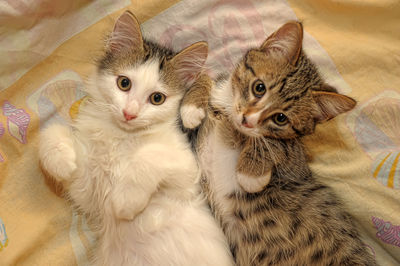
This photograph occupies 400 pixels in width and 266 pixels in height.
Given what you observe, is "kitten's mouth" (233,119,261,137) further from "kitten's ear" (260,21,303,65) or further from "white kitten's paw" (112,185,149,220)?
"white kitten's paw" (112,185,149,220)

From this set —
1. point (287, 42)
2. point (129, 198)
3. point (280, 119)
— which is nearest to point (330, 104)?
point (280, 119)

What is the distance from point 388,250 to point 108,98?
1.62 metres

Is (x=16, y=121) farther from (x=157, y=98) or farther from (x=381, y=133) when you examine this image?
(x=381, y=133)

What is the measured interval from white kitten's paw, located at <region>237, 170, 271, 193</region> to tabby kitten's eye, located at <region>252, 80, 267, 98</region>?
0.36 m

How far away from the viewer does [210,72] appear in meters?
1.94

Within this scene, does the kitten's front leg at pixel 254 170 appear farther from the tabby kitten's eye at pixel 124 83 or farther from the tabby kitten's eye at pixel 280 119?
the tabby kitten's eye at pixel 124 83

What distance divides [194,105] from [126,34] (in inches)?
19.7

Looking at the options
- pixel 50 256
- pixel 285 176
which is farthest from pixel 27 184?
pixel 285 176

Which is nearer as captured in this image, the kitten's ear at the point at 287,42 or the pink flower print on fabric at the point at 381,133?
the kitten's ear at the point at 287,42

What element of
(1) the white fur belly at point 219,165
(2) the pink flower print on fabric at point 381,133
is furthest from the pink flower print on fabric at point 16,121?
(2) the pink flower print on fabric at point 381,133

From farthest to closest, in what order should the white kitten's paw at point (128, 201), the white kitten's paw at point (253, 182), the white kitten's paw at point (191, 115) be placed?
the white kitten's paw at point (191, 115) → the white kitten's paw at point (253, 182) → the white kitten's paw at point (128, 201)

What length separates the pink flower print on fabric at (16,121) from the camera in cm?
166

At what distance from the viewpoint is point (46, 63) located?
1777 mm

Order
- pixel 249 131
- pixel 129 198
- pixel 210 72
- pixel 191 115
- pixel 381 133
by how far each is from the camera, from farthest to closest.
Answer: pixel 210 72 < pixel 381 133 < pixel 191 115 < pixel 249 131 < pixel 129 198
